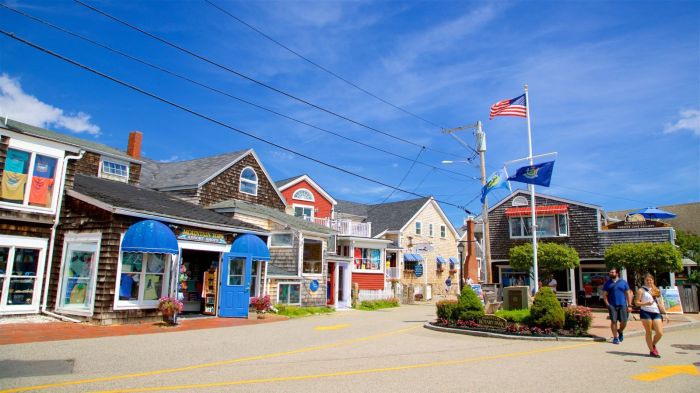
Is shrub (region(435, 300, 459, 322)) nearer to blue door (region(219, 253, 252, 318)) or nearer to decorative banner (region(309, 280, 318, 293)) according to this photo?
blue door (region(219, 253, 252, 318))

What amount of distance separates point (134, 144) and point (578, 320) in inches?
942

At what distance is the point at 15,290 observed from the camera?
50.4ft

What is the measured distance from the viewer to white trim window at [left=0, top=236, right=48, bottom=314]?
49.3ft

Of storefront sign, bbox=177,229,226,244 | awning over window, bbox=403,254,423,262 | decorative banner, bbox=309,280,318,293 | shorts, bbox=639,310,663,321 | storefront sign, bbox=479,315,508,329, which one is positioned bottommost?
storefront sign, bbox=479,315,508,329

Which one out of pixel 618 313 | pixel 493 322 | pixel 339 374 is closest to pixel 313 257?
pixel 493 322

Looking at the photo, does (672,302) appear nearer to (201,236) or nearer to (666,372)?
(666,372)

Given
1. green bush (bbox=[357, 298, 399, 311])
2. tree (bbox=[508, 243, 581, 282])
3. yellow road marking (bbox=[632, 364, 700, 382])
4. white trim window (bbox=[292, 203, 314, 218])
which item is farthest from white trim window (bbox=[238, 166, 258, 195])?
yellow road marking (bbox=[632, 364, 700, 382])

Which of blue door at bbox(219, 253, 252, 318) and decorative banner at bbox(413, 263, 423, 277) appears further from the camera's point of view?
decorative banner at bbox(413, 263, 423, 277)

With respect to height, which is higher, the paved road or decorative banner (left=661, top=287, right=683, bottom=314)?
decorative banner (left=661, top=287, right=683, bottom=314)

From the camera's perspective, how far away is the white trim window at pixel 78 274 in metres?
15.5

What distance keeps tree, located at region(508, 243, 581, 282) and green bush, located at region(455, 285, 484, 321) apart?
1442 cm

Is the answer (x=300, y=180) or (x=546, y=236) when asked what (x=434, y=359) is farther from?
(x=300, y=180)

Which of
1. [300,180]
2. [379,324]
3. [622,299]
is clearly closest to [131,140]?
[300,180]

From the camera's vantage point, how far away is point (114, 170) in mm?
25016
